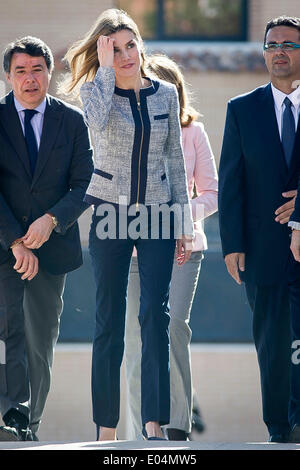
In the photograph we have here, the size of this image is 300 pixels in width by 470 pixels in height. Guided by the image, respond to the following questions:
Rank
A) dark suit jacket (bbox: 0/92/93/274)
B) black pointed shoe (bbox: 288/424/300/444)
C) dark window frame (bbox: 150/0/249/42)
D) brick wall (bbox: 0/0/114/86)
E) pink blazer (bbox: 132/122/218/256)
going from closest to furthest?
1. black pointed shoe (bbox: 288/424/300/444)
2. dark suit jacket (bbox: 0/92/93/274)
3. pink blazer (bbox: 132/122/218/256)
4. brick wall (bbox: 0/0/114/86)
5. dark window frame (bbox: 150/0/249/42)

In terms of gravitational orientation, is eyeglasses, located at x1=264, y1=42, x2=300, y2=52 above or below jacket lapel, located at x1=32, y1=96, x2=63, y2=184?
above

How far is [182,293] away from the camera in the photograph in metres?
5.70

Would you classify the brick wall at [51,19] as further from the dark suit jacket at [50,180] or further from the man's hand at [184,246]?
the man's hand at [184,246]

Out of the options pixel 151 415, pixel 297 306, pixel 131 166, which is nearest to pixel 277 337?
pixel 297 306

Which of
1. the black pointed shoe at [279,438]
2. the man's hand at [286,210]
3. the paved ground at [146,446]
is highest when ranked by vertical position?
the man's hand at [286,210]

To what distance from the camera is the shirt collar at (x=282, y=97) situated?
5195mm

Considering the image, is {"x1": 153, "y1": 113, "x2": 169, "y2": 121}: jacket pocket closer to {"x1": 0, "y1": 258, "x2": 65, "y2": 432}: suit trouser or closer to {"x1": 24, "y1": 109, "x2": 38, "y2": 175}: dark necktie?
{"x1": 24, "y1": 109, "x2": 38, "y2": 175}: dark necktie

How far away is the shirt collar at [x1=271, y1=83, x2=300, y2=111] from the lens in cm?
520

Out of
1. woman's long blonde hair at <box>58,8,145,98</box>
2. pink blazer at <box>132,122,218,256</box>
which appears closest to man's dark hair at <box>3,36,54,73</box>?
woman's long blonde hair at <box>58,8,145,98</box>

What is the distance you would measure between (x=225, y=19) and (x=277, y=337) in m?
7.45

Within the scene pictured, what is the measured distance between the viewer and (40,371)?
549 cm

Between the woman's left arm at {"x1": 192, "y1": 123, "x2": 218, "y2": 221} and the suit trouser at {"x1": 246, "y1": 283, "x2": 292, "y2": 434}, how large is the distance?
0.83 meters

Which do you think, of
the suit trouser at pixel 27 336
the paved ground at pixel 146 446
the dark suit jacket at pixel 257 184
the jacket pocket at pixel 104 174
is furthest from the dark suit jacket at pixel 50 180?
the paved ground at pixel 146 446

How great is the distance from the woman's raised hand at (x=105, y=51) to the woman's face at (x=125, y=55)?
0.18 feet
